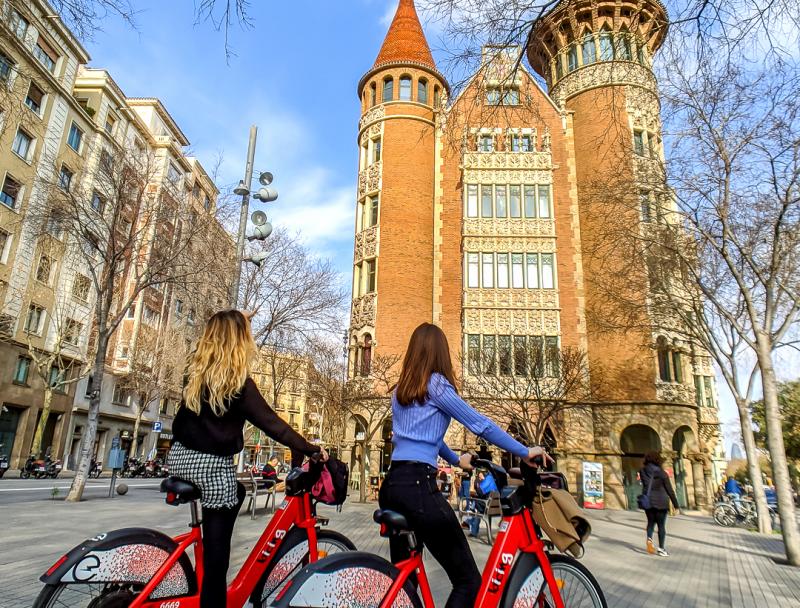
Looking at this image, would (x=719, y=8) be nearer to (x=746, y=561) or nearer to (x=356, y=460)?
(x=746, y=561)

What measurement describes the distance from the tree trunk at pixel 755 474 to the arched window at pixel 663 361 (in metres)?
7.65

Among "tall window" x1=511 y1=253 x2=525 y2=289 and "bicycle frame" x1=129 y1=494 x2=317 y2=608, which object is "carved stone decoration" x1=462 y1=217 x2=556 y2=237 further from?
"bicycle frame" x1=129 y1=494 x2=317 y2=608

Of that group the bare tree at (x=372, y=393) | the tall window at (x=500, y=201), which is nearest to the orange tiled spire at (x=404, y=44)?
the tall window at (x=500, y=201)

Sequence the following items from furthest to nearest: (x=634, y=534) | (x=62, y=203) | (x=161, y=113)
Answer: (x=161, y=113), (x=62, y=203), (x=634, y=534)

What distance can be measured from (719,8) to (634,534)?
12483mm

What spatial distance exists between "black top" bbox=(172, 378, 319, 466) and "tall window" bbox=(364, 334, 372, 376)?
24.0 meters

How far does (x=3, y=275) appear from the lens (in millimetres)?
27828

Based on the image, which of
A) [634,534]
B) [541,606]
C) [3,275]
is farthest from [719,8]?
[3,275]

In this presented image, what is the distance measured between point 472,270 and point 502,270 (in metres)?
1.57

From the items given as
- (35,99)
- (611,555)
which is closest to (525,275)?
(611,555)

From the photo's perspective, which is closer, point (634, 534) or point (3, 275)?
point (634, 534)

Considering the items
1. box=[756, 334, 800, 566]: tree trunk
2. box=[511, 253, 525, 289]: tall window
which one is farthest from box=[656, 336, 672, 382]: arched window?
box=[756, 334, 800, 566]: tree trunk

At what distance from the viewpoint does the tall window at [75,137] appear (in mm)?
33125

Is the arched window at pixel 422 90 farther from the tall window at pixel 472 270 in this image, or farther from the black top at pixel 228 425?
the black top at pixel 228 425
